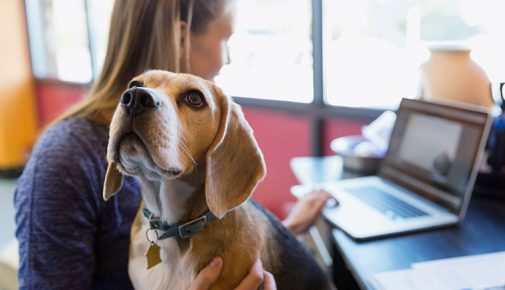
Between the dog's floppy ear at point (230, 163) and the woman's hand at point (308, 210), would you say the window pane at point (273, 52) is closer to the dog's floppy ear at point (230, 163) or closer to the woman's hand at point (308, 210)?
the woman's hand at point (308, 210)

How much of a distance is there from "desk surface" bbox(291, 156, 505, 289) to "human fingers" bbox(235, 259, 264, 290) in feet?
0.73

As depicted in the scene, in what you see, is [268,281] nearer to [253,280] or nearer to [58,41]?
[253,280]

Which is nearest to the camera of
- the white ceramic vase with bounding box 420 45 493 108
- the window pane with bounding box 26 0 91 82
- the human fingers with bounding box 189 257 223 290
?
the human fingers with bounding box 189 257 223 290

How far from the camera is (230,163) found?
109cm

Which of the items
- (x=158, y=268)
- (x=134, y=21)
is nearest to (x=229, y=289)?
(x=158, y=268)

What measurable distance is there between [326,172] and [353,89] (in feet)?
3.62

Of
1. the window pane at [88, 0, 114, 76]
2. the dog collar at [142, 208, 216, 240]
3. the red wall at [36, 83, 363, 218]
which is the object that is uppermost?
the window pane at [88, 0, 114, 76]

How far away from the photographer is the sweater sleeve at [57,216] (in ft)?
3.71

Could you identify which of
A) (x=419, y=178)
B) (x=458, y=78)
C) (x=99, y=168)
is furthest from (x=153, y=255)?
(x=458, y=78)

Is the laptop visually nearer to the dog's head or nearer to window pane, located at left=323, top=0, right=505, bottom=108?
the dog's head

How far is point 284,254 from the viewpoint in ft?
4.21

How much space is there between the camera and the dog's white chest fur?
1086 mm

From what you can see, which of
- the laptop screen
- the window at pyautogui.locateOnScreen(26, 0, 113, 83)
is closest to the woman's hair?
the laptop screen

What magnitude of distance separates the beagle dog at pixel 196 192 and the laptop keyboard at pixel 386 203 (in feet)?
1.50
